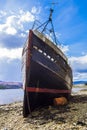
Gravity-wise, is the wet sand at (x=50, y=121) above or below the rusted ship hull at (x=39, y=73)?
below

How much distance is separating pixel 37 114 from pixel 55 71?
372 cm

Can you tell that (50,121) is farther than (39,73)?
No

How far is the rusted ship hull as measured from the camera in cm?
1458

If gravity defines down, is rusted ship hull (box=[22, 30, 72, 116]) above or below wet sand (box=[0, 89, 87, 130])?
above

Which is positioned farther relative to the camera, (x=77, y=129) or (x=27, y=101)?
(x=27, y=101)

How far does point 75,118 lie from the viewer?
11.5 metres

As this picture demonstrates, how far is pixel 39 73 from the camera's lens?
1505 cm

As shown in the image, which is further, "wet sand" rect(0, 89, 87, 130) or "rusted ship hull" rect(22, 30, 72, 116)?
"rusted ship hull" rect(22, 30, 72, 116)

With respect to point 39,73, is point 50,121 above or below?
below

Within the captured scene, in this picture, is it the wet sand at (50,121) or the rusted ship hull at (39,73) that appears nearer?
the wet sand at (50,121)

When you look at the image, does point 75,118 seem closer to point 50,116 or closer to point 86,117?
point 86,117

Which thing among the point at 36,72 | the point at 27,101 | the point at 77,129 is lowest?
the point at 77,129

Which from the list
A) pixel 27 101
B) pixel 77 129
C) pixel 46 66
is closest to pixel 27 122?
pixel 27 101

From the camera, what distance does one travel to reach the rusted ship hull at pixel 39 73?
14.6 meters
